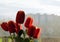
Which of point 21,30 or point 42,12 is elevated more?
point 42,12

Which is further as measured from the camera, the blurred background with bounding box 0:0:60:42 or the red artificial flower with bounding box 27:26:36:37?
the blurred background with bounding box 0:0:60:42

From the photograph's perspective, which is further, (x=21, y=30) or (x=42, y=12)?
(x=42, y=12)

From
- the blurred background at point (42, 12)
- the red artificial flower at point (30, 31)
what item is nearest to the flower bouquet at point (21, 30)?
the red artificial flower at point (30, 31)

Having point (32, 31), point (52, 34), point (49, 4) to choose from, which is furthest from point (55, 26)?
point (32, 31)

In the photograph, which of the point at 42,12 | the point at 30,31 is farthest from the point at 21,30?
the point at 42,12

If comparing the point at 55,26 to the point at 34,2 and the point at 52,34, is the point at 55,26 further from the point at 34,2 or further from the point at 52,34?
the point at 34,2

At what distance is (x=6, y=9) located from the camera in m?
1.49

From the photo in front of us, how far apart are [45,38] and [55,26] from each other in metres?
0.14

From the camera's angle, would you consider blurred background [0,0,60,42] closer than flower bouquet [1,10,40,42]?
No

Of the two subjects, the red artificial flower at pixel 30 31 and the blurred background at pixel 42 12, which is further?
the blurred background at pixel 42 12

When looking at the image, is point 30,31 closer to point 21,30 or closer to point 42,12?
point 21,30

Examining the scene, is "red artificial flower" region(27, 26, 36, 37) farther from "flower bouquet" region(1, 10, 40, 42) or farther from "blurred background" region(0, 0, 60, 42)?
"blurred background" region(0, 0, 60, 42)

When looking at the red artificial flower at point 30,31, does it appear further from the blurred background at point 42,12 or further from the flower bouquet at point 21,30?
the blurred background at point 42,12

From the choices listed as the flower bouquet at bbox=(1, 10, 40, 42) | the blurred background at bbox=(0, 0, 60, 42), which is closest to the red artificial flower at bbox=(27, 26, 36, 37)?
the flower bouquet at bbox=(1, 10, 40, 42)
